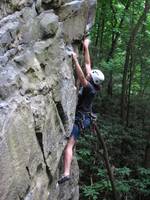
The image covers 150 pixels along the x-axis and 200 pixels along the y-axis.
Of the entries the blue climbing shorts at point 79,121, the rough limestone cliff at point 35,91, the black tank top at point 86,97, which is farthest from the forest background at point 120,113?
the rough limestone cliff at point 35,91

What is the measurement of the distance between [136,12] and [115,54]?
311 cm

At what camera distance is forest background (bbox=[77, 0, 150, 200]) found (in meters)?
12.9

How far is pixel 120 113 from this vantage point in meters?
17.8

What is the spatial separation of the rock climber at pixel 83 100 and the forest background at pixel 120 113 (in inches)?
124

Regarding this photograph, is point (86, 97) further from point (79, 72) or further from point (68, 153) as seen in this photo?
point (68, 153)

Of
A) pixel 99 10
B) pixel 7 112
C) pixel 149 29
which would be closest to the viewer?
pixel 7 112

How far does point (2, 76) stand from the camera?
213 inches

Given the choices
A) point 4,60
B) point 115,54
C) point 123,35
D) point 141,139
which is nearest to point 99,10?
point 123,35

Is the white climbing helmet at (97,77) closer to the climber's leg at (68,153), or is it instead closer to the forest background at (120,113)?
the climber's leg at (68,153)

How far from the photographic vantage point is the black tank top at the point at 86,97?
312 inches

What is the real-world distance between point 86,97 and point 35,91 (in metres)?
2.16

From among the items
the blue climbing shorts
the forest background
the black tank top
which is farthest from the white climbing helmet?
the forest background

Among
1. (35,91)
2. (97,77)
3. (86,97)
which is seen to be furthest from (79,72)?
(35,91)

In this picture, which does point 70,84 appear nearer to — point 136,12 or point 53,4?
point 53,4
